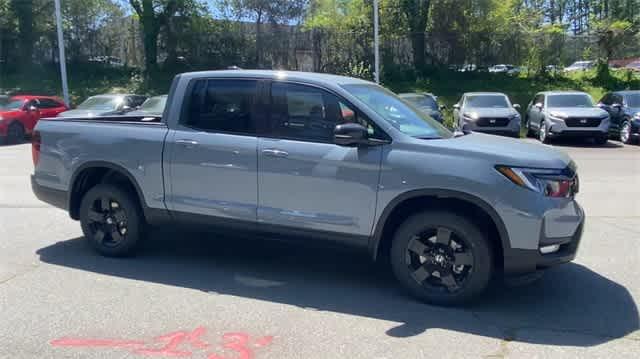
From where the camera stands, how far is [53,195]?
6977mm

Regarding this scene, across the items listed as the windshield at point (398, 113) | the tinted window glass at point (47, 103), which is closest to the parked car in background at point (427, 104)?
the tinted window glass at point (47, 103)

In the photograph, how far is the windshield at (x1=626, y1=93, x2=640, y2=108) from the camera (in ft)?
65.6

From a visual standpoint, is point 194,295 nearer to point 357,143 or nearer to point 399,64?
point 357,143

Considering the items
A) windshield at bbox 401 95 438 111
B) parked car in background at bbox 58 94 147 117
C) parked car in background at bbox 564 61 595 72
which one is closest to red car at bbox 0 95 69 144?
parked car in background at bbox 58 94 147 117

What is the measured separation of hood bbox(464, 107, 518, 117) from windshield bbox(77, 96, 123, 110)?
11162mm

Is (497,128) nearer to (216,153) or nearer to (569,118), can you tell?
(569,118)

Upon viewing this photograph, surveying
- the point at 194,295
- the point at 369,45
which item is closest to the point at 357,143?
the point at 194,295

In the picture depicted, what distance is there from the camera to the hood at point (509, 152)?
5102 mm

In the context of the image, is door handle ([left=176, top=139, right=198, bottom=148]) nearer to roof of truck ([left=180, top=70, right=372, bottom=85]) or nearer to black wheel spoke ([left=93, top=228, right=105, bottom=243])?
roof of truck ([left=180, top=70, right=372, bottom=85])

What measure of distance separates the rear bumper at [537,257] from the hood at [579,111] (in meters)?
Result: 15.1

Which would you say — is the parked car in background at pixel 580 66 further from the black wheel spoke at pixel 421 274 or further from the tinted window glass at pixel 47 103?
the black wheel spoke at pixel 421 274

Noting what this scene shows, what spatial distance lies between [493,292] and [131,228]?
3596mm

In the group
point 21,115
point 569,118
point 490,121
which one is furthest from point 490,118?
point 21,115

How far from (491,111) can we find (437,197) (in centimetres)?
1555
